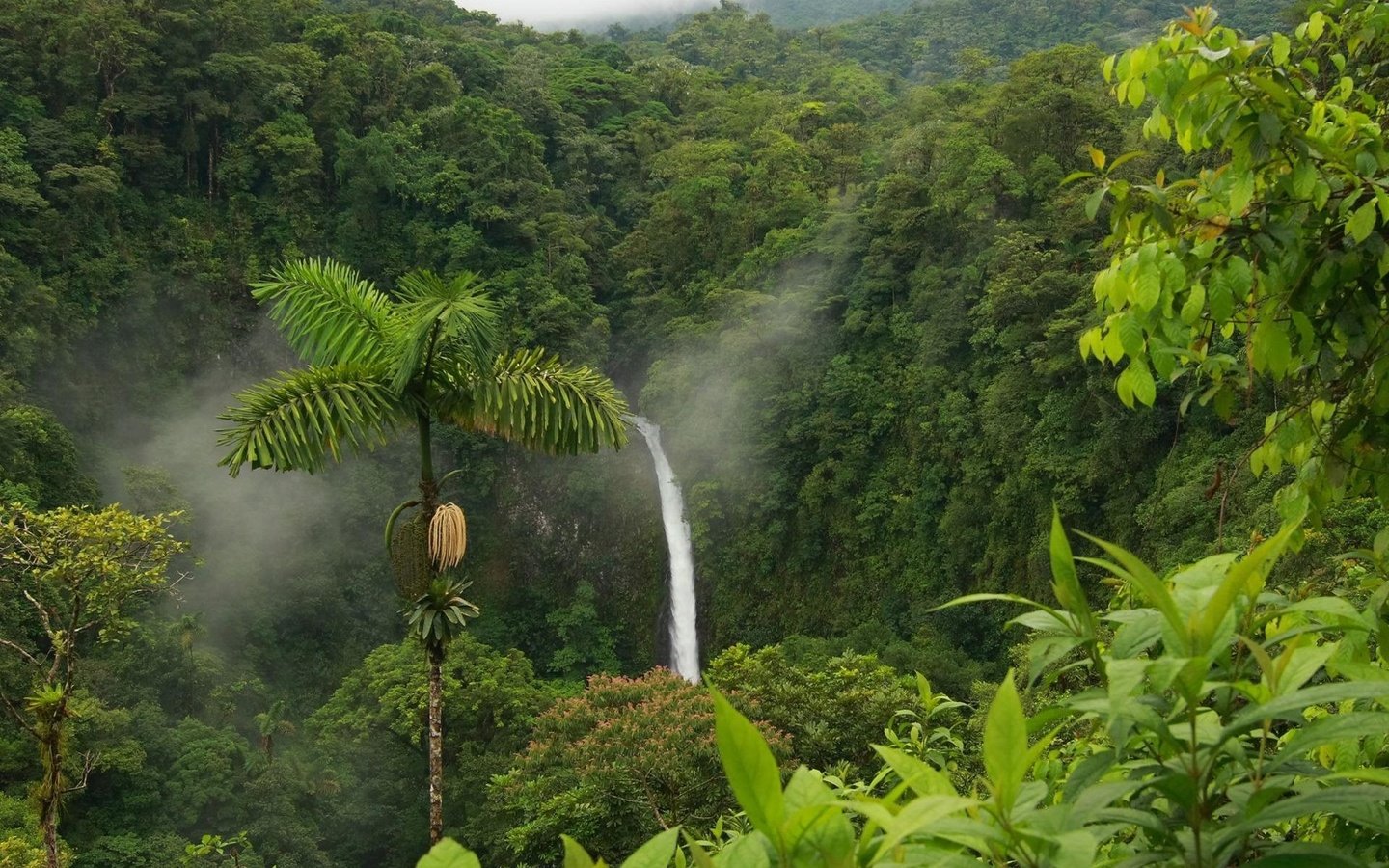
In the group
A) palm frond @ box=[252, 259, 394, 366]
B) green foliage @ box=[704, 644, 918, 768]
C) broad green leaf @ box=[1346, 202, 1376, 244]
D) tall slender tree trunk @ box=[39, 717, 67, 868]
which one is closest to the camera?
broad green leaf @ box=[1346, 202, 1376, 244]

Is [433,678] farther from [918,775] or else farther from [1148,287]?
[918,775]

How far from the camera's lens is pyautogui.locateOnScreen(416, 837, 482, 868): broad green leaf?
1.80 ft

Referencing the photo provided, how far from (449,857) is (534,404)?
14.2 feet

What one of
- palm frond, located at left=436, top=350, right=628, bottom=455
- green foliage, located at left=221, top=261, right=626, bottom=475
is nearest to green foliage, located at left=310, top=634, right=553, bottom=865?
palm frond, located at left=436, top=350, right=628, bottom=455

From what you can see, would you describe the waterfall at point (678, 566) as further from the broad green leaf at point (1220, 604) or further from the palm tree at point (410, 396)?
the broad green leaf at point (1220, 604)

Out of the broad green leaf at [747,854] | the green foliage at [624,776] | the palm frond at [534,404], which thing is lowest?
the green foliage at [624,776]

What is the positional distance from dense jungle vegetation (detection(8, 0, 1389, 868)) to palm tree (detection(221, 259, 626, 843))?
1.2 inches

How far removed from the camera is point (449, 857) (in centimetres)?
56

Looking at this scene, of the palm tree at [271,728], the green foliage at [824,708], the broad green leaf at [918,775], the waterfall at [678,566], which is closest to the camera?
the broad green leaf at [918,775]

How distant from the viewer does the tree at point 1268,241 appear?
1264mm

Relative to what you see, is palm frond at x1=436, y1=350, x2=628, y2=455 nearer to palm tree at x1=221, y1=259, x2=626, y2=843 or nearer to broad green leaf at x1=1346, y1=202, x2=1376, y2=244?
palm tree at x1=221, y1=259, x2=626, y2=843

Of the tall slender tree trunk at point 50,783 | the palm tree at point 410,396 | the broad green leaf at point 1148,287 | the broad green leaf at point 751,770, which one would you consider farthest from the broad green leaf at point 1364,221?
the tall slender tree trunk at point 50,783

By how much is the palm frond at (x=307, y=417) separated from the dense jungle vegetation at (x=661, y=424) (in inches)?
1.2

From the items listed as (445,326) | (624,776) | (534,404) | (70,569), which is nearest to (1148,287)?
(445,326)
